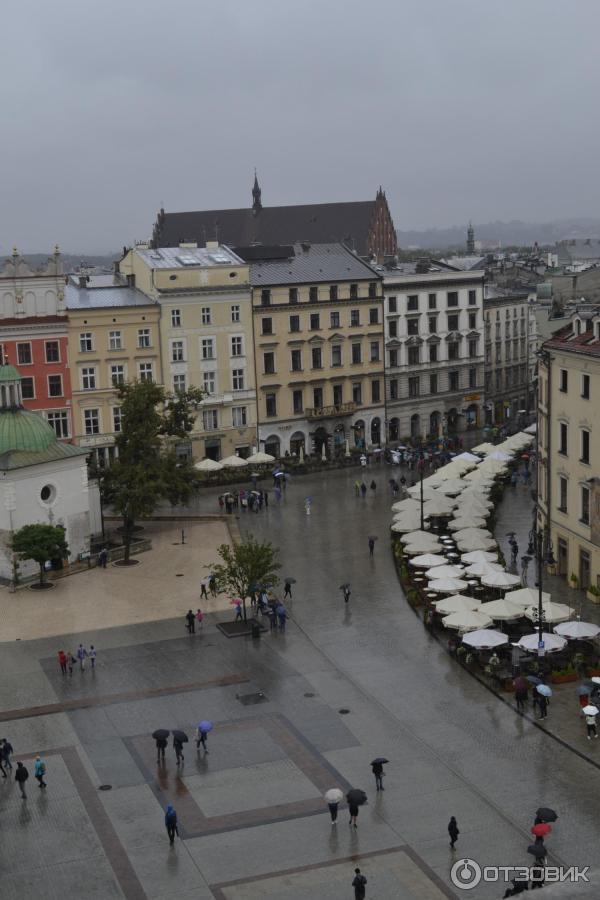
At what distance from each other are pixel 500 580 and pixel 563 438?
8949 millimetres

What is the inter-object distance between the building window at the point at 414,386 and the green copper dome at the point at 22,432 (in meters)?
43.4

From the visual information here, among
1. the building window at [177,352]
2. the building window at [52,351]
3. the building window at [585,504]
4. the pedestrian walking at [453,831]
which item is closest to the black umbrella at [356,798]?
the pedestrian walking at [453,831]

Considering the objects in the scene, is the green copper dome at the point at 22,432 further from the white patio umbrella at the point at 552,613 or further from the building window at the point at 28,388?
the white patio umbrella at the point at 552,613

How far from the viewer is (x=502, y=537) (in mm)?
65688

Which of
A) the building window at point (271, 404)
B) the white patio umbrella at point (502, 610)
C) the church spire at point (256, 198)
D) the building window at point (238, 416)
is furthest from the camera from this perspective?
the church spire at point (256, 198)

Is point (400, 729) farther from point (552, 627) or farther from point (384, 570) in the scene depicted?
point (384, 570)

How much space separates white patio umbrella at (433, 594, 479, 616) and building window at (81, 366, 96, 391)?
138 feet

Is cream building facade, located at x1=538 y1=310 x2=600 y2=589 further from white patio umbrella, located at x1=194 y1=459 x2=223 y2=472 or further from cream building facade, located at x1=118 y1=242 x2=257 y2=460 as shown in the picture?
cream building facade, located at x1=118 y1=242 x2=257 y2=460

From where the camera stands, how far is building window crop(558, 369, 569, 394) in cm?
5559

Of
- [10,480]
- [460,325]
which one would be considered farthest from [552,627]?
[460,325]

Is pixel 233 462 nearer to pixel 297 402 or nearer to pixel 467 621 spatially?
pixel 297 402

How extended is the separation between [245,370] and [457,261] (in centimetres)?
4174

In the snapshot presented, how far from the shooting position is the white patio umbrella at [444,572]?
53031 millimetres

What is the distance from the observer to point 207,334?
8906 cm
